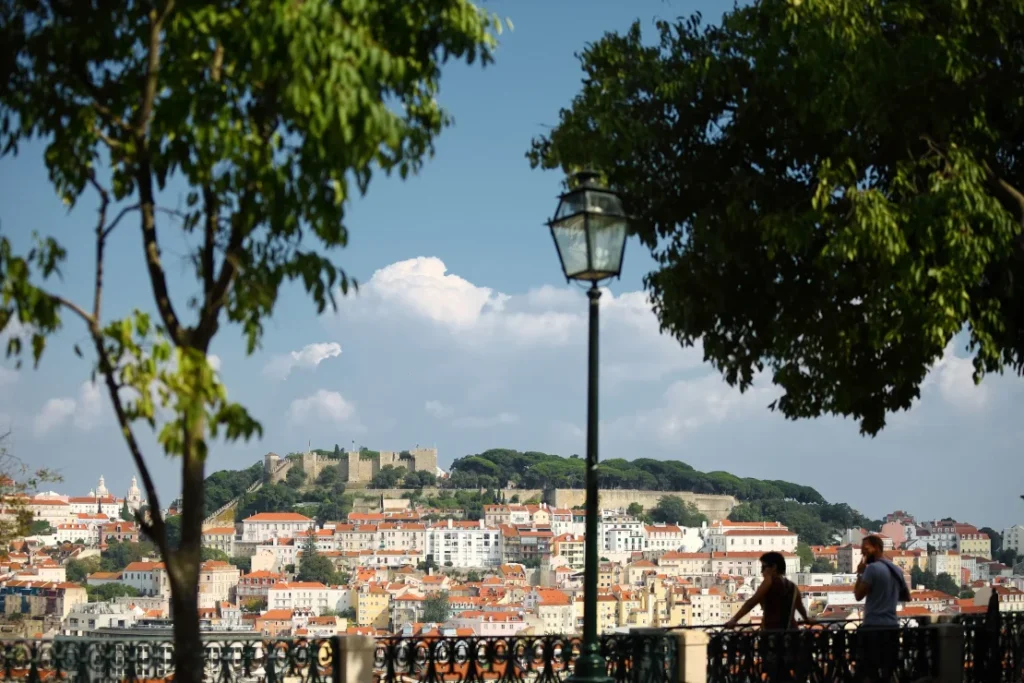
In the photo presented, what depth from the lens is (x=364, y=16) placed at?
6414 mm

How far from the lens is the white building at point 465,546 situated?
172 m

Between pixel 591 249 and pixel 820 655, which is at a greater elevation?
pixel 591 249

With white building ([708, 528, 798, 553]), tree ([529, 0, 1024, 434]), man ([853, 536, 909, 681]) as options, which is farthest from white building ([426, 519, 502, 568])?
man ([853, 536, 909, 681])

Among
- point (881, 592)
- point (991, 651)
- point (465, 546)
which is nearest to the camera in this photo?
point (881, 592)

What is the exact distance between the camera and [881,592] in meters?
10.4

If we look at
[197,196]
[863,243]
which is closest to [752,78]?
[863,243]

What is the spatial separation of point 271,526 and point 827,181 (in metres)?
171

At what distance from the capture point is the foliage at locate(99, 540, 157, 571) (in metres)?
164

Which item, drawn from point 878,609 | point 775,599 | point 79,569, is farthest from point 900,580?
point 79,569

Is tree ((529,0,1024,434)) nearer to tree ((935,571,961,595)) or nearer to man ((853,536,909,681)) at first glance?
man ((853,536,909,681))

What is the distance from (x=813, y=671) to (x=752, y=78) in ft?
17.6

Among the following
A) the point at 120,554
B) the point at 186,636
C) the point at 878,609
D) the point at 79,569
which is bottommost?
the point at 79,569

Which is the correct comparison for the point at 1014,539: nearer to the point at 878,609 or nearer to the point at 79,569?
the point at 79,569

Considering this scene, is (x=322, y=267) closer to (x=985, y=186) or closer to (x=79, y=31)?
(x=79, y=31)
